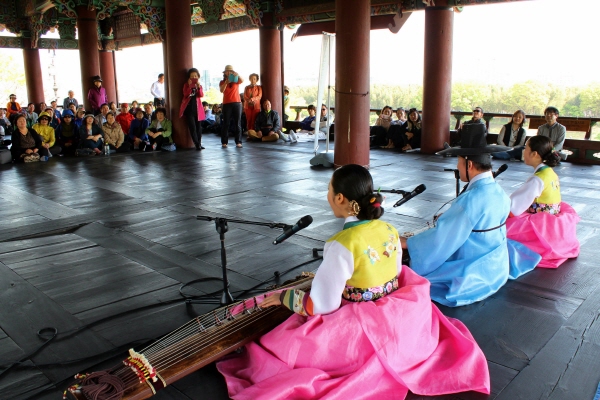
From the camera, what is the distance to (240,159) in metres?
8.24

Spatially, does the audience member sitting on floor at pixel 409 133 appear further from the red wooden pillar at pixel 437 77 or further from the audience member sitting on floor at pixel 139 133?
the audience member sitting on floor at pixel 139 133

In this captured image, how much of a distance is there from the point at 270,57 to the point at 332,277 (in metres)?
10.3

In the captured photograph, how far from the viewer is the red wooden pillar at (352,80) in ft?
22.6

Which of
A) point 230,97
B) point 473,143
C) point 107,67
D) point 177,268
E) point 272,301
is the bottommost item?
point 177,268

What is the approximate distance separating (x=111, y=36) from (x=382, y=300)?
1688 cm

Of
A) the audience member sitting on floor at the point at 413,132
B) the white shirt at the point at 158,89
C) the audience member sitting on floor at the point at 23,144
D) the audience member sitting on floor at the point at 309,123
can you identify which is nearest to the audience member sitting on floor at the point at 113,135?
the audience member sitting on floor at the point at 23,144

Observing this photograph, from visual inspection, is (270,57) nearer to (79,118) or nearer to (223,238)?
(79,118)

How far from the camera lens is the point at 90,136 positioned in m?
8.69

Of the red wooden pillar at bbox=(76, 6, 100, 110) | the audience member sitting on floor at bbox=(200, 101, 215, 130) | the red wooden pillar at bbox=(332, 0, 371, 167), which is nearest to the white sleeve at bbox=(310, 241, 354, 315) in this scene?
the red wooden pillar at bbox=(332, 0, 371, 167)

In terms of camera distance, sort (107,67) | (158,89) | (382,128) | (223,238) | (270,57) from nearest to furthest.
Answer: (223,238) → (382,128) → (270,57) → (158,89) → (107,67)

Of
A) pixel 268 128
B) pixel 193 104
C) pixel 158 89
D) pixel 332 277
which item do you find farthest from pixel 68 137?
pixel 332 277

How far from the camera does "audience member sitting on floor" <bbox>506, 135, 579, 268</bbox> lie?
336cm

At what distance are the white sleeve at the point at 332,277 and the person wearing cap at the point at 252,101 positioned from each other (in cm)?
981

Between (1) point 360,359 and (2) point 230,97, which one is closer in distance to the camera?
(1) point 360,359
